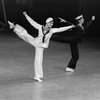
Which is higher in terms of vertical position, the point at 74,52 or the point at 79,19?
the point at 79,19

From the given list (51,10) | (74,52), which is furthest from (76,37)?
(51,10)

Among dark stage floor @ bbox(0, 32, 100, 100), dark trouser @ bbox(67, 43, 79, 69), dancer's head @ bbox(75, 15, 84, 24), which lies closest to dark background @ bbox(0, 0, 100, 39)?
dark stage floor @ bbox(0, 32, 100, 100)

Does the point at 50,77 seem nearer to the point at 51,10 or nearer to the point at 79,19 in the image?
the point at 79,19

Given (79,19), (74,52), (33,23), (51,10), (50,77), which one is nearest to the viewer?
(33,23)

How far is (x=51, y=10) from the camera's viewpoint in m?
23.9

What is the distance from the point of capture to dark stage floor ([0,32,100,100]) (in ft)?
22.7

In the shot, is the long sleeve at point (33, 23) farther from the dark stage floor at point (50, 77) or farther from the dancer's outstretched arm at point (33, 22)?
the dark stage floor at point (50, 77)

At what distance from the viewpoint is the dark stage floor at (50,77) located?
22.7 feet

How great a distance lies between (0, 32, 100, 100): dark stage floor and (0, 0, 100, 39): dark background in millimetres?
7507

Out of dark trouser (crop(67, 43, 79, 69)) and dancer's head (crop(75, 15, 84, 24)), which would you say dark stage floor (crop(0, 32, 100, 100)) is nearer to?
dark trouser (crop(67, 43, 79, 69))

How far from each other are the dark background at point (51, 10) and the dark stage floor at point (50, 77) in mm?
7507

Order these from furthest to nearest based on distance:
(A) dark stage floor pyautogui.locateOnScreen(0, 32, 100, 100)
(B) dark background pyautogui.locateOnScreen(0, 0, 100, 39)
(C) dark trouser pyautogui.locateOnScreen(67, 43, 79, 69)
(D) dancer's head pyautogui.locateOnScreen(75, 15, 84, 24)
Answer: (B) dark background pyautogui.locateOnScreen(0, 0, 100, 39), (C) dark trouser pyautogui.locateOnScreen(67, 43, 79, 69), (D) dancer's head pyautogui.locateOnScreen(75, 15, 84, 24), (A) dark stage floor pyautogui.locateOnScreen(0, 32, 100, 100)

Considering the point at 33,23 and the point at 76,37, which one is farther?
the point at 76,37

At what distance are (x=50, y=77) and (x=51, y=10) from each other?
51.6 feet
